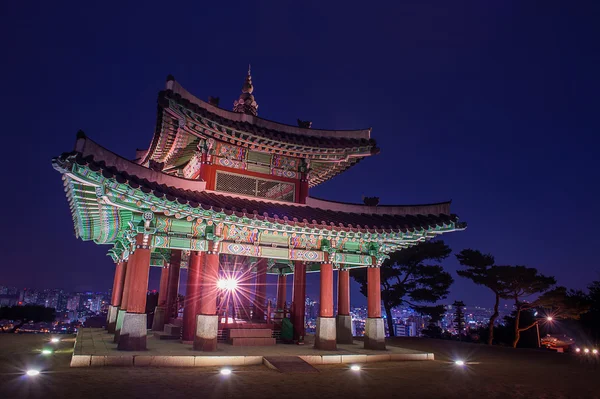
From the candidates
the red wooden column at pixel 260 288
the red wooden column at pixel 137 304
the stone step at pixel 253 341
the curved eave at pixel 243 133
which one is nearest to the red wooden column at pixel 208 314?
the red wooden column at pixel 137 304

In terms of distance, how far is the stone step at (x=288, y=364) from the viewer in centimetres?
1291

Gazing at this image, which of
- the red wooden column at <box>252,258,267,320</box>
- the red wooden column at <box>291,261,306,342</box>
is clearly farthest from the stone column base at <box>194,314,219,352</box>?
the red wooden column at <box>252,258,267,320</box>

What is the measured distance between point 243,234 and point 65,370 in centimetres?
782

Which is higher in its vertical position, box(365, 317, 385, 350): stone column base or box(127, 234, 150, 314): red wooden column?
box(127, 234, 150, 314): red wooden column

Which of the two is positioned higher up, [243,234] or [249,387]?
[243,234]

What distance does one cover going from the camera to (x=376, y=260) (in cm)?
1953

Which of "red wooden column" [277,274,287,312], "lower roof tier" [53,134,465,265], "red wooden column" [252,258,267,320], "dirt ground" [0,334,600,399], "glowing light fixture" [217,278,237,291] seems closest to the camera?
"dirt ground" [0,334,600,399]

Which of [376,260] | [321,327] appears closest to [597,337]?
[376,260]

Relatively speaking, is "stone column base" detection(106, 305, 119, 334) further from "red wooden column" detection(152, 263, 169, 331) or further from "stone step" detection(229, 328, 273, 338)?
"stone step" detection(229, 328, 273, 338)

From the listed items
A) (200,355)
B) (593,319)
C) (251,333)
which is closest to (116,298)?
(251,333)

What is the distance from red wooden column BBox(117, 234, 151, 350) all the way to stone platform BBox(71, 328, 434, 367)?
479mm

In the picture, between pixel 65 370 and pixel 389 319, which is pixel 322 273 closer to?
pixel 65 370

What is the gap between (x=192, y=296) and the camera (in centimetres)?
1744

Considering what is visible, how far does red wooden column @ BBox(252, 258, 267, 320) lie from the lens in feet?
74.5
